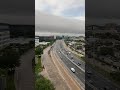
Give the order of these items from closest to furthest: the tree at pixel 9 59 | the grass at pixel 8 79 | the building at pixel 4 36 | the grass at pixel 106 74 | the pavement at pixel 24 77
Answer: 1. the grass at pixel 8 79
2. the pavement at pixel 24 77
3. the grass at pixel 106 74
4. the tree at pixel 9 59
5. the building at pixel 4 36

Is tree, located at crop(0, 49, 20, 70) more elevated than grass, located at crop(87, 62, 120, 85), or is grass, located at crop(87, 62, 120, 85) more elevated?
tree, located at crop(0, 49, 20, 70)

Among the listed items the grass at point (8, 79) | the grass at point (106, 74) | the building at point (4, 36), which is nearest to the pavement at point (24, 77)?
the grass at point (8, 79)

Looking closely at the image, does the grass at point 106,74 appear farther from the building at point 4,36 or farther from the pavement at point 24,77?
the building at point 4,36

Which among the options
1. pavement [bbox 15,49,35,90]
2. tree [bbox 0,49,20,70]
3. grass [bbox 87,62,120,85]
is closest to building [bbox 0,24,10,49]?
tree [bbox 0,49,20,70]

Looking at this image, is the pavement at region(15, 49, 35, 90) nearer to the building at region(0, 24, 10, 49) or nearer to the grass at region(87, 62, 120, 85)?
the building at region(0, 24, 10, 49)

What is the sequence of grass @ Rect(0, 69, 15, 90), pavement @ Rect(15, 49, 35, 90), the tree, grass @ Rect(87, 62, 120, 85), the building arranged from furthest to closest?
1. the building
2. the tree
3. grass @ Rect(87, 62, 120, 85)
4. pavement @ Rect(15, 49, 35, 90)
5. grass @ Rect(0, 69, 15, 90)

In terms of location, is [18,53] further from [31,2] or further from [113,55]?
[31,2]

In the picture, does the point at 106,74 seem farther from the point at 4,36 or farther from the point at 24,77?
the point at 4,36

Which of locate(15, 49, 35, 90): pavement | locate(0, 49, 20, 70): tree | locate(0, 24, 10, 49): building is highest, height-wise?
locate(0, 24, 10, 49): building

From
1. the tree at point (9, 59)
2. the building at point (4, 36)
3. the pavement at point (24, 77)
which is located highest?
the building at point (4, 36)
